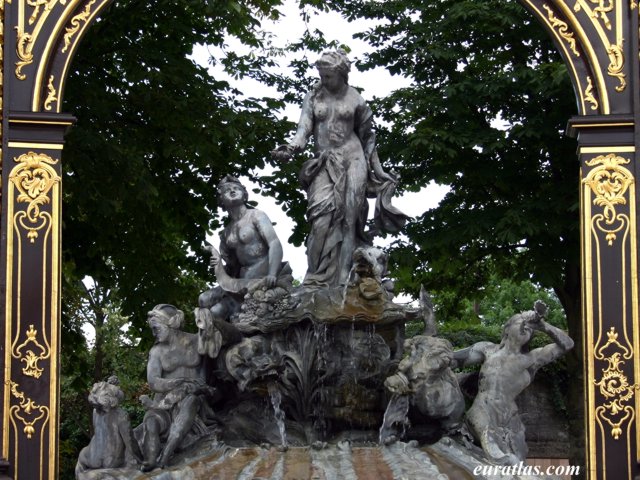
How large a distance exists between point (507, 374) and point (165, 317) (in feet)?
9.90

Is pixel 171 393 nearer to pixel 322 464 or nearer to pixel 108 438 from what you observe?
pixel 108 438

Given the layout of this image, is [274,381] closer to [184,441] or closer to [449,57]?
[184,441]

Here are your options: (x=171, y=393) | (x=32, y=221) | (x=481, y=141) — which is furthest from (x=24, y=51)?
(x=481, y=141)

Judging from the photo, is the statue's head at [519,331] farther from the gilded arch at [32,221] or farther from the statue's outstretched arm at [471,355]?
the gilded arch at [32,221]

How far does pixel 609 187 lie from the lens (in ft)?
54.4

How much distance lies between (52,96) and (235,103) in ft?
21.9

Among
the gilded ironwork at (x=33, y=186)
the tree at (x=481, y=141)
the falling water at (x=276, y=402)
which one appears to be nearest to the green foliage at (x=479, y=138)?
the tree at (x=481, y=141)

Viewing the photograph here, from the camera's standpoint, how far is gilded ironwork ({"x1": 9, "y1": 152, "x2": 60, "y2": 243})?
53.5 feet

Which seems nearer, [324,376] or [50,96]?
[324,376]

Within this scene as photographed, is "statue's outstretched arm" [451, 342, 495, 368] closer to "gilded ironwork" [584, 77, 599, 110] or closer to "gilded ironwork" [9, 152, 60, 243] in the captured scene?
"gilded ironwork" [584, 77, 599, 110]

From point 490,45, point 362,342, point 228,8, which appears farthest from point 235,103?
point 362,342

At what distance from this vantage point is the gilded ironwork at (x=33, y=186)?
16312mm

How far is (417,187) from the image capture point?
2283cm

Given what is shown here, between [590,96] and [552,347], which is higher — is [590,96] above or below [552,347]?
above
